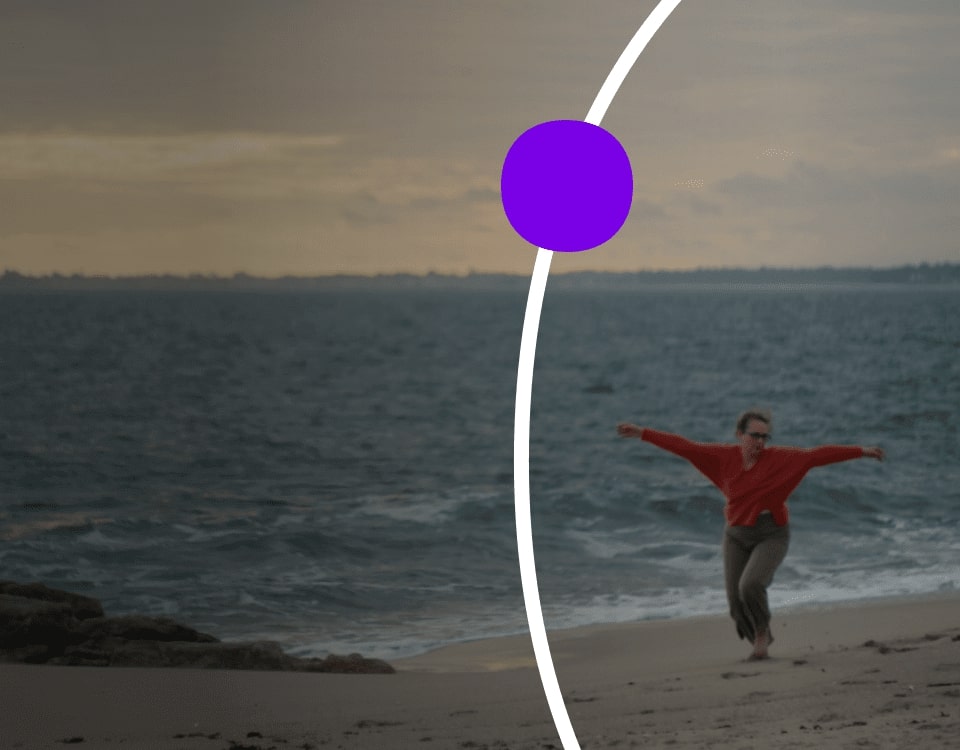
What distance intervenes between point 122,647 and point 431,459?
16.4 meters

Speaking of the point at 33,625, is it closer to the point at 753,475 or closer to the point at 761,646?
the point at 761,646

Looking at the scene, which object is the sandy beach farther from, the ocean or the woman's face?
the ocean

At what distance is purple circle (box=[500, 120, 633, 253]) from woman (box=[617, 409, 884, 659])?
4.24 ft

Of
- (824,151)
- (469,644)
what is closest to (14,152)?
(469,644)

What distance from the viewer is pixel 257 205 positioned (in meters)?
25.0

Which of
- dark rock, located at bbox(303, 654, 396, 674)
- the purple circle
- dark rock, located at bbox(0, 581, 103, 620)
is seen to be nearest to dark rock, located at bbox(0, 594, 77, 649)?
dark rock, located at bbox(0, 581, 103, 620)

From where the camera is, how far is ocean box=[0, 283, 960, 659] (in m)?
11.6

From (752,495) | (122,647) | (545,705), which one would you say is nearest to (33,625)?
(122,647)

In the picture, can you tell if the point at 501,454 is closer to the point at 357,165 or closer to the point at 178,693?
the point at 357,165

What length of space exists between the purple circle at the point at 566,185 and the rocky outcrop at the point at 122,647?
11.8 ft

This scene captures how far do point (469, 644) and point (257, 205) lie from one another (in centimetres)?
1675

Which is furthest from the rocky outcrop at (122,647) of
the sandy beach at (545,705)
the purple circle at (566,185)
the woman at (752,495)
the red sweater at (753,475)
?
the purple circle at (566,185)

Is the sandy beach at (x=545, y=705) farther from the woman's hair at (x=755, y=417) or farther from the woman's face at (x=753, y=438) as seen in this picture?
the woman's hair at (x=755, y=417)

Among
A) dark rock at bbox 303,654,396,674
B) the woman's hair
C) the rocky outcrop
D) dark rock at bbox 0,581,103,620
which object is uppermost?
the woman's hair
